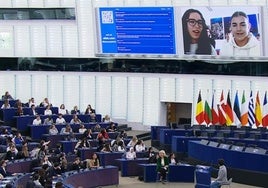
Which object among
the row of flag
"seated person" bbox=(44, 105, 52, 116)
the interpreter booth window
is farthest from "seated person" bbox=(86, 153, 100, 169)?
the interpreter booth window

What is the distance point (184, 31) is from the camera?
39.1 m

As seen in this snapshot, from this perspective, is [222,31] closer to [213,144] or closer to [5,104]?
[213,144]

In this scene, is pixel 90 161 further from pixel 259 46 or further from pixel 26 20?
pixel 26 20

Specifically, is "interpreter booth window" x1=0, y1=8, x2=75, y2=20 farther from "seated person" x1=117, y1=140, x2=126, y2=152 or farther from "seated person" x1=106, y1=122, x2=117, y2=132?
"seated person" x1=117, y1=140, x2=126, y2=152

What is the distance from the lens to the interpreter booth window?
43031mm

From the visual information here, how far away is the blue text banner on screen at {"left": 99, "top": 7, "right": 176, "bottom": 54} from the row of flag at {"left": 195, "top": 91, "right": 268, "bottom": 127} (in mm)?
3283

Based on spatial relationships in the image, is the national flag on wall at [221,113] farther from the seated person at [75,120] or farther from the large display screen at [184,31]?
the seated person at [75,120]

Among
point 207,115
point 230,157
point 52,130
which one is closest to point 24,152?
point 52,130

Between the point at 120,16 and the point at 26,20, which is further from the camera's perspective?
the point at 26,20

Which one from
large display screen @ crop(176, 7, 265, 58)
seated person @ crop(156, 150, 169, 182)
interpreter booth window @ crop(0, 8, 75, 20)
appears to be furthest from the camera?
interpreter booth window @ crop(0, 8, 75, 20)

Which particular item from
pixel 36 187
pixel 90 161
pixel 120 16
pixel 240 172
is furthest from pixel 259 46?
pixel 36 187

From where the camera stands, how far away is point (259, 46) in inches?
1462

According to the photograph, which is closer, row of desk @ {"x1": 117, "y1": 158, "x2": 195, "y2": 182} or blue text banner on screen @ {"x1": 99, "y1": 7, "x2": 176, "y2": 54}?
row of desk @ {"x1": 117, "y1": 158, "x2": 195, "y2": 182}

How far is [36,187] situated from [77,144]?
1084cm
